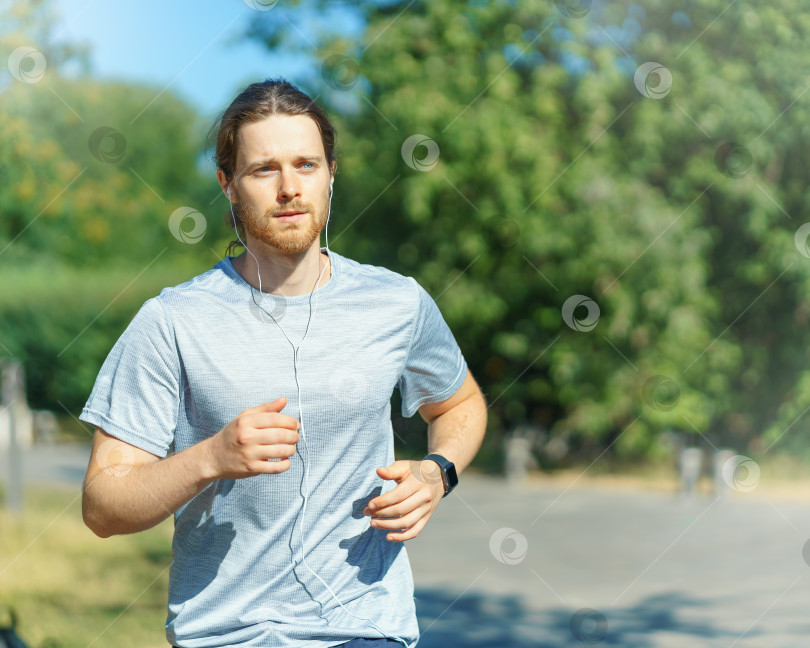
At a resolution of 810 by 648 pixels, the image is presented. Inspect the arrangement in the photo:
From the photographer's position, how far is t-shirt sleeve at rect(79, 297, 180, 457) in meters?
1.71

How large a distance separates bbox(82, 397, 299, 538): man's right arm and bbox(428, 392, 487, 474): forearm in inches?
22.8

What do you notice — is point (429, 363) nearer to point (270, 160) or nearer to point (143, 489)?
point (270, 160)

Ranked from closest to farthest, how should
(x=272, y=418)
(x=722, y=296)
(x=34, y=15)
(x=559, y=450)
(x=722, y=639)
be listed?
(x=272, y=418), (x=722, y=639), (x=34, y=15), (x=722, y=296), (x=559, y=450)

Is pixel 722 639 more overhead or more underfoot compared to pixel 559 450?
more overhead

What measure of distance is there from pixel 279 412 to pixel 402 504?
288 mm

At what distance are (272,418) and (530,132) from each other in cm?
1057

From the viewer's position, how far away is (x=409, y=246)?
12.6 metres

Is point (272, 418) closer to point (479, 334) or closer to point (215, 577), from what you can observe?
point (215, 577)

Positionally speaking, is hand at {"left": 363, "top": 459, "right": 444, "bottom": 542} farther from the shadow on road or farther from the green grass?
the shadow on road

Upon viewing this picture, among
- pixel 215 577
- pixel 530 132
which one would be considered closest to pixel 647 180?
pixel 530 132
